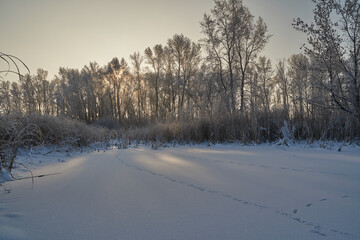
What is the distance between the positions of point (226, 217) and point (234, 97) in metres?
14.1

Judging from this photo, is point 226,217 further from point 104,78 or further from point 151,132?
point 104,78

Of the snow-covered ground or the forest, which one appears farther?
the forest

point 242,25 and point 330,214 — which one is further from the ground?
point 242,25

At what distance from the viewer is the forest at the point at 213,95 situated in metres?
4.22

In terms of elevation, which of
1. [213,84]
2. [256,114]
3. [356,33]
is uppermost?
[213,84]

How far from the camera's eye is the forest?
4.22 meters

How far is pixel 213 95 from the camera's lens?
47.2ft

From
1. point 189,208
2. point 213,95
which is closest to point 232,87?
point 213,95

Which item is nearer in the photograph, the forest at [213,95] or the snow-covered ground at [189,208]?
the snow-covered ground at [189,208]

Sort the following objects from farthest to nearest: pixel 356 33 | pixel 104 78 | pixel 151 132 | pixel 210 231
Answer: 1. pixel 104 78
2. pixel 151 132
3. pixel 356 33
4. pixel 210 231

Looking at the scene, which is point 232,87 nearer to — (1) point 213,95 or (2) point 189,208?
(1) point 213,95

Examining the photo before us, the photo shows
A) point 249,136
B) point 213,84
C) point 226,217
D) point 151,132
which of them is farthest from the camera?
point 213,84

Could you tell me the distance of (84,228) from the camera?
76 centimetres

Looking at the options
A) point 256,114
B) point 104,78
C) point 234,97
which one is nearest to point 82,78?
point 104,78
